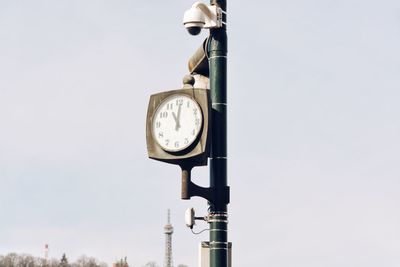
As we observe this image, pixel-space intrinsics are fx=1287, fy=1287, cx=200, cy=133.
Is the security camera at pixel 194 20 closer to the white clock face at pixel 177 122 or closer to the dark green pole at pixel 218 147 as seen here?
the dark green pole at pixel 218 147

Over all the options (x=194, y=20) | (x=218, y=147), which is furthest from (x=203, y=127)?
(x=194, y=20)

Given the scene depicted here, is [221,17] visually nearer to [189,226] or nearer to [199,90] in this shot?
[199,90]

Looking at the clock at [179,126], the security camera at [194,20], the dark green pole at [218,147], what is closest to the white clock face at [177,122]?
the clock at [179,126]

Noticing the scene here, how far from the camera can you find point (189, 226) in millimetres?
19078

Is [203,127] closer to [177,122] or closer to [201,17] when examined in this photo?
[177,122]

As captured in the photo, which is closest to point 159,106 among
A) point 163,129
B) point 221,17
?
point 163,129

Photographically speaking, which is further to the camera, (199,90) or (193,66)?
(193,66)

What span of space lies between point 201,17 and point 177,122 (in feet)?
5.32

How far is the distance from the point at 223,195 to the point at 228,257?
92 cm

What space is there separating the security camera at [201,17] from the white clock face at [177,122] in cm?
105

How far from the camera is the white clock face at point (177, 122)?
1909 cm

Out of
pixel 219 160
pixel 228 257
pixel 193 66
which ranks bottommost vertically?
pixel 228 257

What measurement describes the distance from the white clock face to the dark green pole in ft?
1.00

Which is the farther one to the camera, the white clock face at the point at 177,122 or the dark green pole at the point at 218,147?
the white clock face at the point at 177,122
